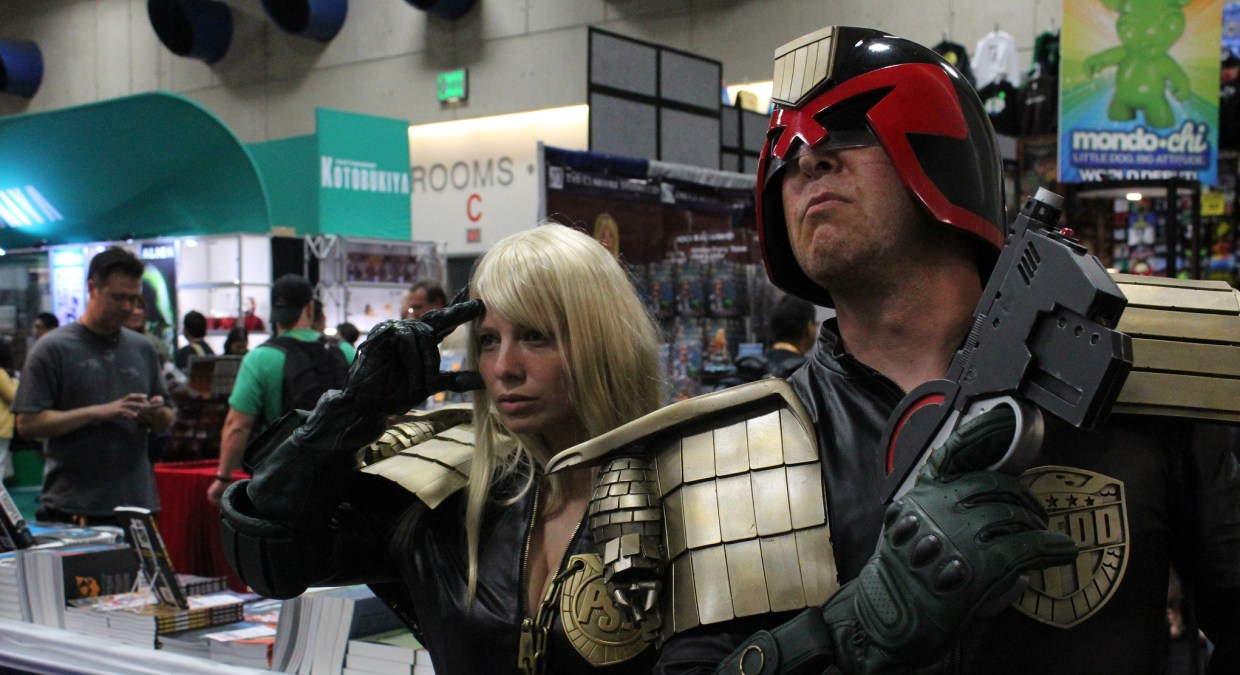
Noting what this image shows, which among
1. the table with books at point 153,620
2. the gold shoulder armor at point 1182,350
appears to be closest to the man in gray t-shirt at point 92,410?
the table with books at point 153,620

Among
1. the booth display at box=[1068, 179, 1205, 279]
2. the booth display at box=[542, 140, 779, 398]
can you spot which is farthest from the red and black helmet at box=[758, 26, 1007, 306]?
the booth display at box=[1068, 179, 1205, 279]

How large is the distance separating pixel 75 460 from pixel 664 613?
10.9 ft

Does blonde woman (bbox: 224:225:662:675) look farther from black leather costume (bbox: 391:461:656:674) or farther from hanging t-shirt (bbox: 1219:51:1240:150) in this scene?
hanging t-shirt (bbox: 1219:51:1240:150)

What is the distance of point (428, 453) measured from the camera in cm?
174

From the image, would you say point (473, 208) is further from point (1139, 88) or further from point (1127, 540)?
point (1127, 540)

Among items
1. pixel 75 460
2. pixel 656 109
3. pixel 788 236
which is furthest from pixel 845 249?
pixel 656 109

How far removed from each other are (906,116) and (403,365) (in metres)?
0.81

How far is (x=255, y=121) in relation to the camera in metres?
14.4

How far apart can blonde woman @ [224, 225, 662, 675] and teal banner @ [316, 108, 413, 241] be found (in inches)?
288

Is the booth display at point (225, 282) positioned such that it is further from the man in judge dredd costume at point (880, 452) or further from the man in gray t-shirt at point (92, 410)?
the man in judge dredd costume at point (880, 452)

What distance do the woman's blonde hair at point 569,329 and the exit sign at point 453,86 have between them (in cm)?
1137

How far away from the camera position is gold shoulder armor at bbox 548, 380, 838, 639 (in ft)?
3.66

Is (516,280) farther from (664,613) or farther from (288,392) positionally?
(288,392)

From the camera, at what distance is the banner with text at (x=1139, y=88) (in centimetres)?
500
